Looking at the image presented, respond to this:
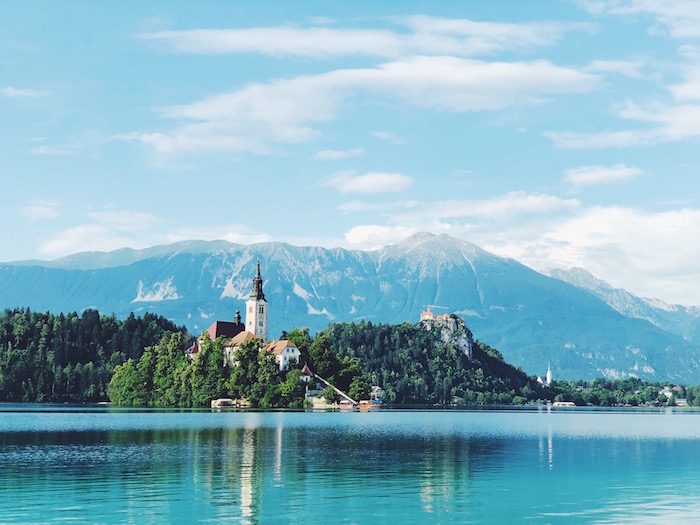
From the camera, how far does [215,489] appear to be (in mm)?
48812

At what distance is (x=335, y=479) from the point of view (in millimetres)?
53719

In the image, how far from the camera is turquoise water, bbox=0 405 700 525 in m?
42.1

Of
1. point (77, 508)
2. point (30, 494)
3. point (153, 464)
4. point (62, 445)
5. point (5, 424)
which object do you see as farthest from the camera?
point (5, 424)

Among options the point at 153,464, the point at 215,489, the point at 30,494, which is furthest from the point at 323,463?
the point at 30,494

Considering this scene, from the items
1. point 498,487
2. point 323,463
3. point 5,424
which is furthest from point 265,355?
point 498,487

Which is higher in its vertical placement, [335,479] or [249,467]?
[249,467]

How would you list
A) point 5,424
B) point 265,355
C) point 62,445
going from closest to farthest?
point 62,445 → point 5,424 → point 265,355

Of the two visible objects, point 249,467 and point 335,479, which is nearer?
point 335,479

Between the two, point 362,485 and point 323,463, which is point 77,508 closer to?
point 362,485

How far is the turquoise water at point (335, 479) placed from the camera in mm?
42125

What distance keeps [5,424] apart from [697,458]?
75.3 m

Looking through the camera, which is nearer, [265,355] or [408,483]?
[408,483]

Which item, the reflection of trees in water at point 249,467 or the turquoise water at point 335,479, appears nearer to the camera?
the turquoise water at point 335,479

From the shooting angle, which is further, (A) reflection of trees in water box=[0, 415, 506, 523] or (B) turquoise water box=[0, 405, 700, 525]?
(A) reflection of trees in water box=[0, 415, 506, 523]
